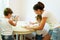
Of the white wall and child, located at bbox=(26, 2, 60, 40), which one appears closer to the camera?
child, located at bbox=(26, 2, 60, 40)

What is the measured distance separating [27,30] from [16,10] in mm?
2090

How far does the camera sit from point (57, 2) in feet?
10.4

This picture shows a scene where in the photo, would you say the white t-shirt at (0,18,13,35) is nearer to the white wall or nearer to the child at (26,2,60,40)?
the child at (26,2,60,40)

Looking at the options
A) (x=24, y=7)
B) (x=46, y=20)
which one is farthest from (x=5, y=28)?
(x=24, y=7)

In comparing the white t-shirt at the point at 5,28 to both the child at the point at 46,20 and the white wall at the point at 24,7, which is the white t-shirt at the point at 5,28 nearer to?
the child at the point at 46,20

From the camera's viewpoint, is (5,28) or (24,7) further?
(24,7)

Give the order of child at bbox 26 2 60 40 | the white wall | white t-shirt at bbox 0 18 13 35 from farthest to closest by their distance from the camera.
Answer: the white wall → white t-shirt at bbox 0 18 13 35 → child at bbox 26 2 60 40

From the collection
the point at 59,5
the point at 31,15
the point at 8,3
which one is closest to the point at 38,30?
the point at 59,5

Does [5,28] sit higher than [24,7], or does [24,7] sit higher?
[24,7]

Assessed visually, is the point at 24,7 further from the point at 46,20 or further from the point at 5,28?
the point at 5,28

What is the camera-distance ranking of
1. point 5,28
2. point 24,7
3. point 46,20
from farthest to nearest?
point 24,7
point 46,20
point 5,28

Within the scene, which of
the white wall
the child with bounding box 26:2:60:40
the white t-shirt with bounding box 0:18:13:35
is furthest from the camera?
the white wall

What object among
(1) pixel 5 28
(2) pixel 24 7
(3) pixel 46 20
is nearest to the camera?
(1) pixel 5 28

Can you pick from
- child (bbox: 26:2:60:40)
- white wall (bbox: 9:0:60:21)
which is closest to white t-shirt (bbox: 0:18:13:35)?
child (bbox: 26:2:60:40)
